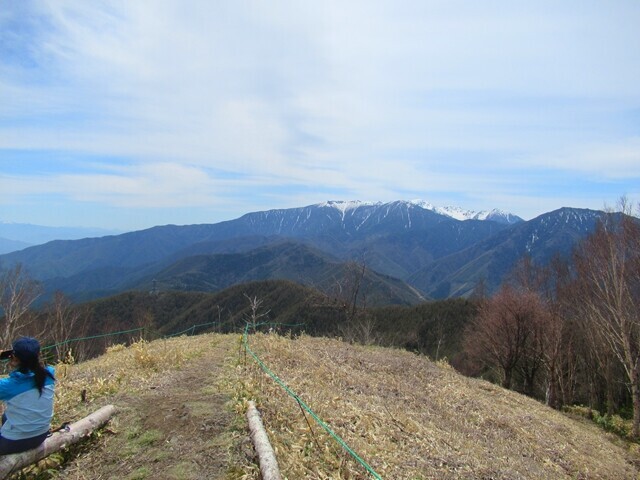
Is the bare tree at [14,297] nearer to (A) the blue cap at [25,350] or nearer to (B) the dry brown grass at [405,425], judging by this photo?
(B) the dry brown grass at [405,425]

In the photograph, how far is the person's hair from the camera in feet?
20.8

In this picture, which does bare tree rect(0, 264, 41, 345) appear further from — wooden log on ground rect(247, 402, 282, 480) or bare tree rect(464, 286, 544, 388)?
bare tree rect(464, 286, 544, 388)

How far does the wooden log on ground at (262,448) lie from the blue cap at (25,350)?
3.60 meters

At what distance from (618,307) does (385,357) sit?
42.6ft

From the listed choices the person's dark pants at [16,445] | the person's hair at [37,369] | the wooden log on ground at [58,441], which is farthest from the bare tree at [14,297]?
the person's hair at [37,369]

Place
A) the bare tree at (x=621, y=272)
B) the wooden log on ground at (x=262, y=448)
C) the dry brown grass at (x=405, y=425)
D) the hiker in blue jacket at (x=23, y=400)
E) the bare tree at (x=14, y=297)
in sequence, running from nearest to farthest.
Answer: the wooden log on ground at (x=262, y=448), the hiker in blue jacket at (x=23, y=400), the dry brown grass at (x=405, y=425), the bare tree at (x=621, y=272), the bare tree at (x=14, y=297)

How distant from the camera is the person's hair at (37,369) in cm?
635

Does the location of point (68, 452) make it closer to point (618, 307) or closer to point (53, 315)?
point (618, 307)

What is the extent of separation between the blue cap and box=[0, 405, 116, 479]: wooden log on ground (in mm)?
1398

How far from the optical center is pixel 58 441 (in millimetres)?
6676

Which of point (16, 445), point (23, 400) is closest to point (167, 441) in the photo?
point (16, 445)

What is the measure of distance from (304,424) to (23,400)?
4640 mm

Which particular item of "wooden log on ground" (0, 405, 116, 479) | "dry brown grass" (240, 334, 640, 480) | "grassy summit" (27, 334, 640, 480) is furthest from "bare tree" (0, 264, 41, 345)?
"wooden log on ground" (0, 405, 116, 479)

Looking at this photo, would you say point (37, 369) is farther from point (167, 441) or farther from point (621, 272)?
point (621, 272)
